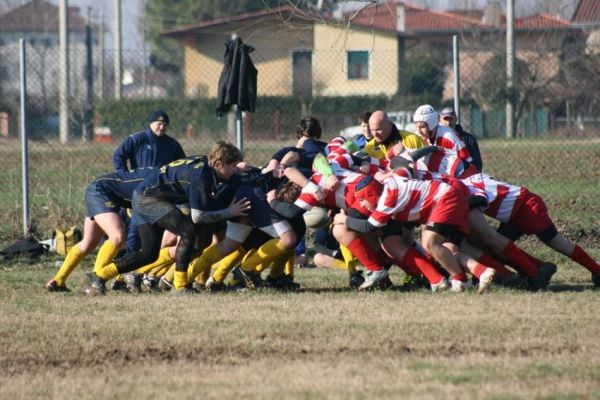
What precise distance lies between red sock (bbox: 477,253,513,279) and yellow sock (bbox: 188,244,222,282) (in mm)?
2470

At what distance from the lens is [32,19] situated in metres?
83.9

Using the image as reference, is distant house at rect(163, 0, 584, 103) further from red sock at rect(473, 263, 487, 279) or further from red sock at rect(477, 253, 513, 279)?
red sock at rect(473, 263, 487, 279)

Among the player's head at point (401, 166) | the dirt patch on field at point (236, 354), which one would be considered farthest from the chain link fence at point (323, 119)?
the dirt patch on field at point (236, 354)

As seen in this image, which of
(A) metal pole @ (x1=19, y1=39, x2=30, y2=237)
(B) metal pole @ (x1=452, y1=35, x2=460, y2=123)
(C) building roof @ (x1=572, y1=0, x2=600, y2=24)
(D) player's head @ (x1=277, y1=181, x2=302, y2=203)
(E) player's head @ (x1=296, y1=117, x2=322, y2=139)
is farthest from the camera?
(C) building roof @ (x1=572, y1=0, x2=600, y2=24)

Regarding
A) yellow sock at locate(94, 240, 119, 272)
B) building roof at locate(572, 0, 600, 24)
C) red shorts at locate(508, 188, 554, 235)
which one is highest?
building roof at locate(572, 0, 600, 24)

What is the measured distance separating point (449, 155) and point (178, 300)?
3.04m

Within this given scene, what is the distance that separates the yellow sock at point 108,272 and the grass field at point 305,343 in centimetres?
19

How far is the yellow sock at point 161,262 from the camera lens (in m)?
11.8

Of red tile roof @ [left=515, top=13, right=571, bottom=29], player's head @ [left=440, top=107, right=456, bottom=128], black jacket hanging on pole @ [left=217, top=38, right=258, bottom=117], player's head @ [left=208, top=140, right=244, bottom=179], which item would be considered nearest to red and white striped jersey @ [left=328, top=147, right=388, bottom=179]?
player's head @ [left=208, top=140, right=244, bottom=179]

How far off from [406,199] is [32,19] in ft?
253

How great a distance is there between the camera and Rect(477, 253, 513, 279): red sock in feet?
37.0

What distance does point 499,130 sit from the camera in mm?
22672

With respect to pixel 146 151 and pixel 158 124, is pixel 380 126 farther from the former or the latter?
pixel 146 151

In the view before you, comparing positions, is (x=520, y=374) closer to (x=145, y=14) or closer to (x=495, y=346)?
(x=495, y=346)
